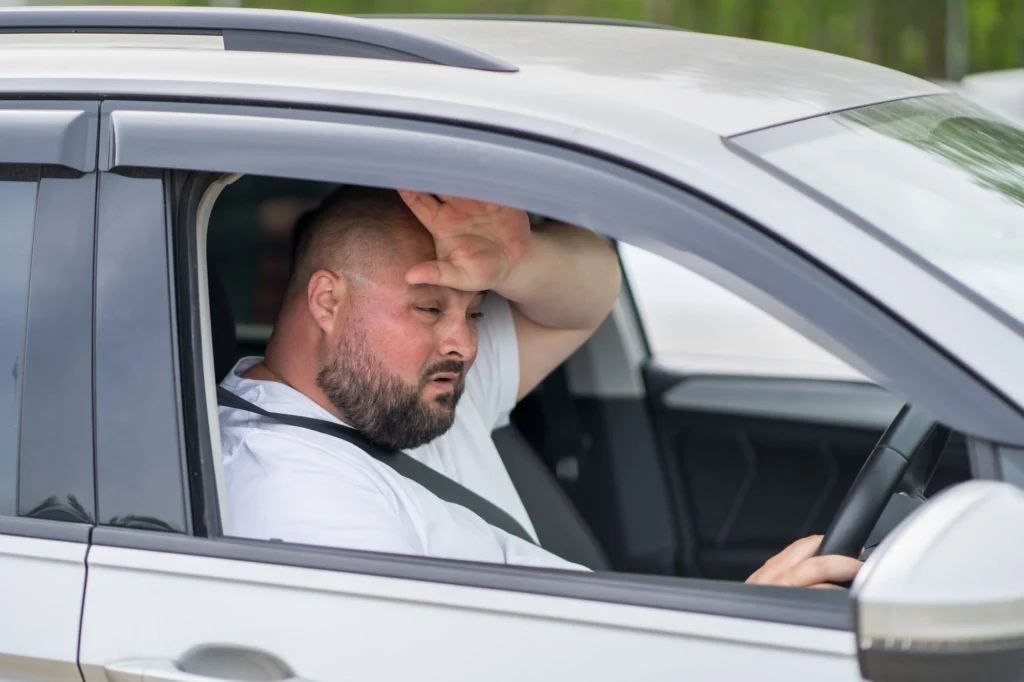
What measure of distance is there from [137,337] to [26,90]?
36cm

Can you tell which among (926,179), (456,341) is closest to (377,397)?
(456,341)

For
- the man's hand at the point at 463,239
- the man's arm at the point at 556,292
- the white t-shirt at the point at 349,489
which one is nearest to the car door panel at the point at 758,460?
the man's arm at the point at 556,292

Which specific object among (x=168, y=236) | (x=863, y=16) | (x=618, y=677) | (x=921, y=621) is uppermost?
(x=863, y=16)

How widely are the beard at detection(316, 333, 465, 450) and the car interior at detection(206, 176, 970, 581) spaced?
626mm

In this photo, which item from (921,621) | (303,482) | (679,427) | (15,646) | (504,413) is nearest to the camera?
(921,621)

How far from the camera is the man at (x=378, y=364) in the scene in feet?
6.18

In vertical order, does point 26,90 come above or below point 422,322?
above

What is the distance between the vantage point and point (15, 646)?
1.47m

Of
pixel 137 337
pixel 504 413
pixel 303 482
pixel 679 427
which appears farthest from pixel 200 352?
pixel 679 427

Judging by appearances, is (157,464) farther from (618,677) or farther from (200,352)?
(618,677)

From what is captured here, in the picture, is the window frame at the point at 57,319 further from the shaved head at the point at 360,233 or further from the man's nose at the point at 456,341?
the man's nose at the point at 456,341

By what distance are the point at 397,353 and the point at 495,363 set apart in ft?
1.84

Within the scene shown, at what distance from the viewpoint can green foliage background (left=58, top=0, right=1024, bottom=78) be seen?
1012 cm

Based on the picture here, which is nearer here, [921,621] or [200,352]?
[921,621]
